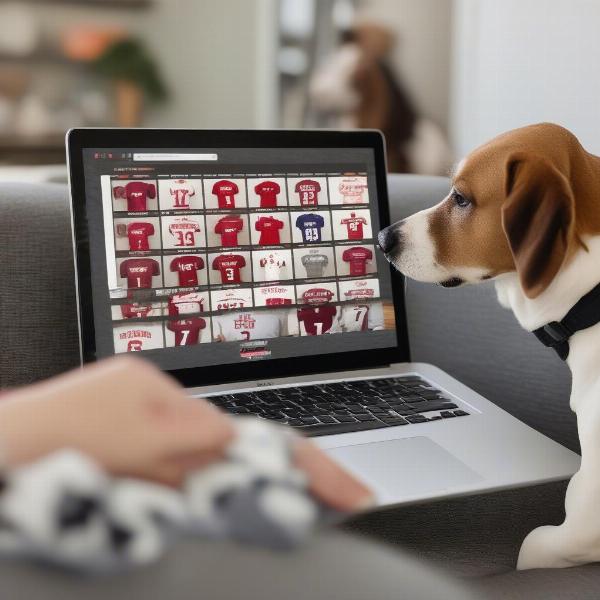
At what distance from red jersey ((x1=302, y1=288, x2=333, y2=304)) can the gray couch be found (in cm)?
26

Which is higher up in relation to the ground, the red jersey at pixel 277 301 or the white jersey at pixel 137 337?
the red jersey at pixel 277 301

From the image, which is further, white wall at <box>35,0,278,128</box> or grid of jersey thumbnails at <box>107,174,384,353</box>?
white wall at <box>35,0,278,128</box>

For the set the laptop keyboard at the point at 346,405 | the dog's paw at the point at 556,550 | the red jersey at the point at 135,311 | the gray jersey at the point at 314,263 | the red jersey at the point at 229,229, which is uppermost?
the red jersey at the point at 229,229

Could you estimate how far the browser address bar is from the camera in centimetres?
100

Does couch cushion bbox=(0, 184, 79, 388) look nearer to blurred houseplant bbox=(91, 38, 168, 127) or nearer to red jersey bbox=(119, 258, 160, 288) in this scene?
red jersey bbox=(119, 258, 160, 288)

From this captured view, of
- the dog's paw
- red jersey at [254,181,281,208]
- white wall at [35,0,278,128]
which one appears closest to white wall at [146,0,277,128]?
white wall at [35,0,278,128]

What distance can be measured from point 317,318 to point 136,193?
0.99 ft

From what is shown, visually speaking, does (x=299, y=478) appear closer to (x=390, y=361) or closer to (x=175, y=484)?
(x=175, y=484)

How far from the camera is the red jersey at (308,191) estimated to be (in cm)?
108

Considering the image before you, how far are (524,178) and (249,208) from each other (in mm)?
365

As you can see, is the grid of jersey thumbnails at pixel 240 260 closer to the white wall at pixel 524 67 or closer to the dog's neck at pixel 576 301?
the dog's neck at pixel 576 301

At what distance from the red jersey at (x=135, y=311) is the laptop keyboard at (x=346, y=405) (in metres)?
0.14

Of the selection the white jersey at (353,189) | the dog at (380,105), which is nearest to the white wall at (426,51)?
the dog at (380,105)

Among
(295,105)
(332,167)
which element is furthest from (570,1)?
(295,105)
